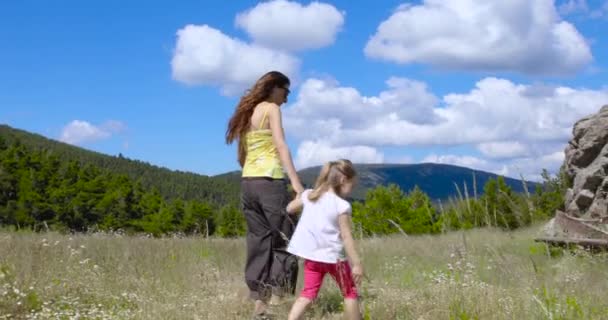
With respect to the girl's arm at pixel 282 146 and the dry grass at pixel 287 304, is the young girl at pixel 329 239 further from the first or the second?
the girl's arm at pixel 282 146

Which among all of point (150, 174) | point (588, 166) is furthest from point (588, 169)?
point (150, 174)

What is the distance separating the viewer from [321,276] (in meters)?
4.52

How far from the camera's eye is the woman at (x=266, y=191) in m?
5.21

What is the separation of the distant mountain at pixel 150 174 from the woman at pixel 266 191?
462 ft

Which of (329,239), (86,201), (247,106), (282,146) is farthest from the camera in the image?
(86,201)

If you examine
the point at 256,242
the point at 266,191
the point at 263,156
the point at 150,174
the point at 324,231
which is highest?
the point at 150,174

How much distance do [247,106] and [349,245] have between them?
1.70 metres

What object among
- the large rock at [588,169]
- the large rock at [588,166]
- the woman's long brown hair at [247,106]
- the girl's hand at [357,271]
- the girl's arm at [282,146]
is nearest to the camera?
the girl's hand at [357,271]

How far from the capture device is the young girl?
14.5 ft

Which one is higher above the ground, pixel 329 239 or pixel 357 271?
pixel 329 239

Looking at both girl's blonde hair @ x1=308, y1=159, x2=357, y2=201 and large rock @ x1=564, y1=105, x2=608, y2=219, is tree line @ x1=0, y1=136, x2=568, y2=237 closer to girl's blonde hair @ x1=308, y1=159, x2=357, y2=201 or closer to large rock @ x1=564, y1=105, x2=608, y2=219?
large rock @ x1=564, y1=105, x2=608, y2=219

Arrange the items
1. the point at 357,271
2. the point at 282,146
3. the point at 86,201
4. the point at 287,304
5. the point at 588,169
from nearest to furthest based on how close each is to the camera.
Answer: the point at 357,271
the point at 282,146
the point at 287,304
the point at 588,169
the point at 86,201

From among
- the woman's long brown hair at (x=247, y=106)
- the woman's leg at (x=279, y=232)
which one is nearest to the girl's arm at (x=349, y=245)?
the woman's leg at (x=279, y=232)

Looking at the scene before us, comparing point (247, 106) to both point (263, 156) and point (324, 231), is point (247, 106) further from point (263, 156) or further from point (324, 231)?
point (324, 231)
